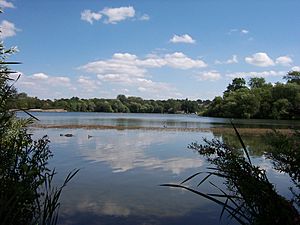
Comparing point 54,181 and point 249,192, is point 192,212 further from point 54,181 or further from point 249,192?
point 249,192

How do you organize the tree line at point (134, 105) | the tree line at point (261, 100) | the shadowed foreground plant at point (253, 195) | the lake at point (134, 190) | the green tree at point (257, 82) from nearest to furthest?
the shadowed foreground plant at point (253, 195), the lake at point (134, 190), the tree line at point (261, 100), the green tree at point (257, 82), the tree line at point (134, 105)

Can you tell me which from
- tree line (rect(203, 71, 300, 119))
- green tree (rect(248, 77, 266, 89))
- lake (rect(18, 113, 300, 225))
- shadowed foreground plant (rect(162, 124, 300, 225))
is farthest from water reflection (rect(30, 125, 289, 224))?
green tree (rect(248, 77, 266, 89))

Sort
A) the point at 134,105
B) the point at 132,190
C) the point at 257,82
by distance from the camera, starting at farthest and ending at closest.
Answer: the point at 134,105
the point at 257,82
the point at 132,190

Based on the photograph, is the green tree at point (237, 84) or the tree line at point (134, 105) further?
the tree line at point (134, 105)

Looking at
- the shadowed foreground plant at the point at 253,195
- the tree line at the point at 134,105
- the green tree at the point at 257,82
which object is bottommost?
the shadowed foreground plant at the point at 253,195

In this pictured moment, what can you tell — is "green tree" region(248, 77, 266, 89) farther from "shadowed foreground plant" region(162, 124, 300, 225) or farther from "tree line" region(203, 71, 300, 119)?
"shadowed foreground plant" region(162, 124, 300, 225)

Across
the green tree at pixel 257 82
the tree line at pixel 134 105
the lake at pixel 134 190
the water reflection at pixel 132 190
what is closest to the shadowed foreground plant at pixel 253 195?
the lake at pixel 134 190

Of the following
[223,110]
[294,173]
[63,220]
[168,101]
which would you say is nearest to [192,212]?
[63,220]

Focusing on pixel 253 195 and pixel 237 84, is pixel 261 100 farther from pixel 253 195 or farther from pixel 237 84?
pixel 253 195

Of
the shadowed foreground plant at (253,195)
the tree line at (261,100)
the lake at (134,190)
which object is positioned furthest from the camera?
the tree line at (261,100)

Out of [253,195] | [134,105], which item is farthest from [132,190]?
[134,105]

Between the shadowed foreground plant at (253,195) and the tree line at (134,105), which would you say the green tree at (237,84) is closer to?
the tree line at (134,105)

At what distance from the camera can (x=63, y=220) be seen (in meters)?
7.66

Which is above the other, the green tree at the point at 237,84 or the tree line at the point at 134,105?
the green tree at the point at 237,84
